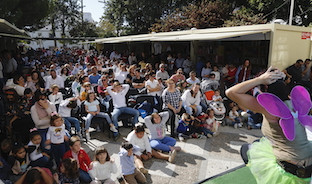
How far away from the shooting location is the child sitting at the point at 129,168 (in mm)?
3857

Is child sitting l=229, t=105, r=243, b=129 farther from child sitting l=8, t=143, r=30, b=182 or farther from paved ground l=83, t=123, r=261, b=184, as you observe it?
child sitting l=8, t=143, r=30, b=182

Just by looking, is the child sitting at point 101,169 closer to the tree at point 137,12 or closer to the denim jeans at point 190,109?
the denim jeans at point 190,109

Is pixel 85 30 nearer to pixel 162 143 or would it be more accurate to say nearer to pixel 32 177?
pixel 162 143

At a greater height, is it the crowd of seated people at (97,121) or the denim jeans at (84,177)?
the crowd of seated people at (97,121)

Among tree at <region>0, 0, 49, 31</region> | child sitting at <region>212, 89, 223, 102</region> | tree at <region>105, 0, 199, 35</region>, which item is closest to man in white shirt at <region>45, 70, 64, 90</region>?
child sitting at <region>212, 89, 223, 102</region>

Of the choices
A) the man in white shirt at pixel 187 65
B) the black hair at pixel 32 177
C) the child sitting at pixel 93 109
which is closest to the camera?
the black hair at pixel 32 177

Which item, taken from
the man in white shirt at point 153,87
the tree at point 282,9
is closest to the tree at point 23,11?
the man in white shirt at point 153,87

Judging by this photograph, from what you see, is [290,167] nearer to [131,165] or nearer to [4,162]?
[131,165]

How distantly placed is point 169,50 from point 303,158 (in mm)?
13590

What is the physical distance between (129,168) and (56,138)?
1427 millimetres

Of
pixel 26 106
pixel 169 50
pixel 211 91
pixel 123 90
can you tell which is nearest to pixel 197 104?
pixel 211 91

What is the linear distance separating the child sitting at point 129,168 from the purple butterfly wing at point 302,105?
100 inches

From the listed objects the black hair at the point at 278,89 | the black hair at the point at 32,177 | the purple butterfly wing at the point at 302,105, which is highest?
the black hair at the point at 278,89

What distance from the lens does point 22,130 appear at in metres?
4.67
